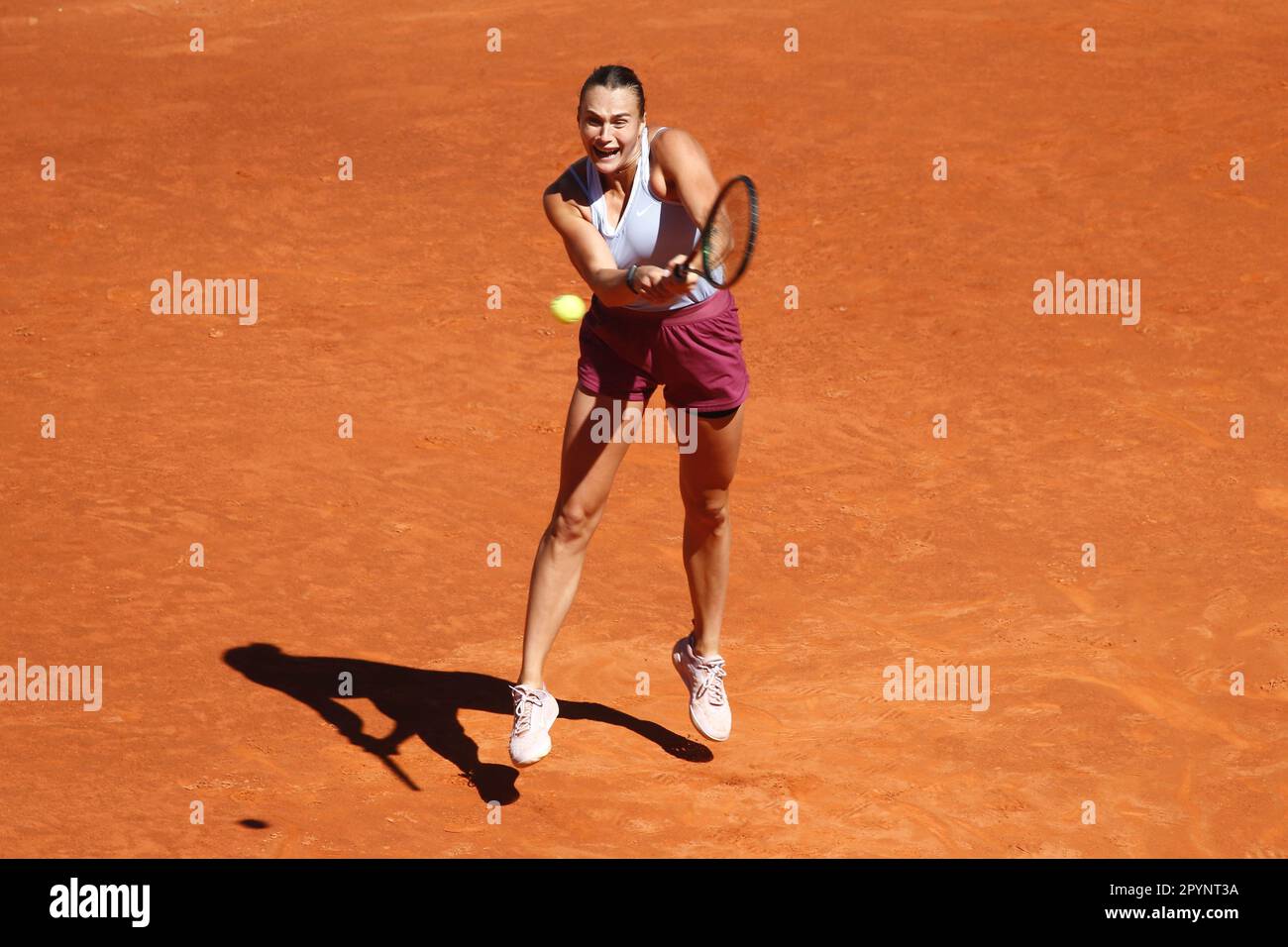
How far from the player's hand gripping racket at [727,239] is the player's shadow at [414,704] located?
1851mm

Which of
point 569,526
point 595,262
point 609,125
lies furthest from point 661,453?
point 609,125

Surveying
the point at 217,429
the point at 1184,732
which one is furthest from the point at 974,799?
the point at 217,429

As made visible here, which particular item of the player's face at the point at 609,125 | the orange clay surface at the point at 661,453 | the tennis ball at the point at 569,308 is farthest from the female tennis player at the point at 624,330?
the orange clay surface at the point at 661,453

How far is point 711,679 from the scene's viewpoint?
5289mm

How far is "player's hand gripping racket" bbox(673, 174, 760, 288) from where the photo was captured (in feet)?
14.5

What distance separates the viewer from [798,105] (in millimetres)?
13031

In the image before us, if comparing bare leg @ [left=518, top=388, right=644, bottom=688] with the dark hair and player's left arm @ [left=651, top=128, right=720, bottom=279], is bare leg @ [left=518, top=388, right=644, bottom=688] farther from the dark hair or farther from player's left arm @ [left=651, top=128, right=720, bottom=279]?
the dark hair

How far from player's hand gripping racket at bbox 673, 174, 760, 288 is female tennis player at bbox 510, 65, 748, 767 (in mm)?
54

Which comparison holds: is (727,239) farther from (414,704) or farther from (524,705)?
(414,704)

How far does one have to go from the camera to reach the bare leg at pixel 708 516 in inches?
194

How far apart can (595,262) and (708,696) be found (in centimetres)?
159

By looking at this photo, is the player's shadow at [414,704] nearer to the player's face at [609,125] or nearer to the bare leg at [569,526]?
the bare leg at [569,526]

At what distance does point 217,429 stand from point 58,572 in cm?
175

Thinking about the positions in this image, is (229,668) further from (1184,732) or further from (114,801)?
(1184,732)
